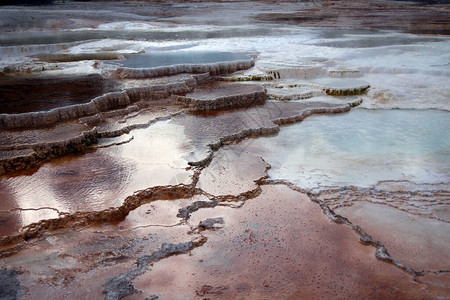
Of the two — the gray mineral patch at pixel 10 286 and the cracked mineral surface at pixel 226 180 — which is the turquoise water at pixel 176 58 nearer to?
the cracked mineral surface at pixel 226 180

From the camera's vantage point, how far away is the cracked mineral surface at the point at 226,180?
258 centimetres

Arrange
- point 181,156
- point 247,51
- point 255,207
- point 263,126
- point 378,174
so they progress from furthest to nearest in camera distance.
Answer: point 247,51 → point 263,126 → point 181,156 → point 378,174 → point 255,207

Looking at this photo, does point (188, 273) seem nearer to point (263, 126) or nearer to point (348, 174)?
point (348, 174)

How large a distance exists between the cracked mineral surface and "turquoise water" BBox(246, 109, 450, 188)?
3 cm

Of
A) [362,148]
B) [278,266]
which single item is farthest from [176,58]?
[278,266]

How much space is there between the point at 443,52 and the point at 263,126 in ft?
21.8

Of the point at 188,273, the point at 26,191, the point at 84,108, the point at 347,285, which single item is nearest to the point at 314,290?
the point at 347,285

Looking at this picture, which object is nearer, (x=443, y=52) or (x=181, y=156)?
(x=181, y=156)

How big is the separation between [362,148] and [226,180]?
1961 millimetres

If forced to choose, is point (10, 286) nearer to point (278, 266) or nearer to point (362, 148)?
point (278, 266)

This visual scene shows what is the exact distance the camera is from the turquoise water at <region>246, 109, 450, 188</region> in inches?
156

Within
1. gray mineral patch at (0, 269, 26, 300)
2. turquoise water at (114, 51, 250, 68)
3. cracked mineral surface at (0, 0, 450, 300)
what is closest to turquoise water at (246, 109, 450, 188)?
cracked mineral surface at (0, 0, 450, 300)

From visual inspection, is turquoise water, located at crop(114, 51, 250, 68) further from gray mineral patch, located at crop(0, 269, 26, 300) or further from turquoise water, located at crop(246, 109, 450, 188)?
gray mineral patch, located at crop(0, 269, 26, 300)

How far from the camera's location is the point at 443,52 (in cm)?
907
